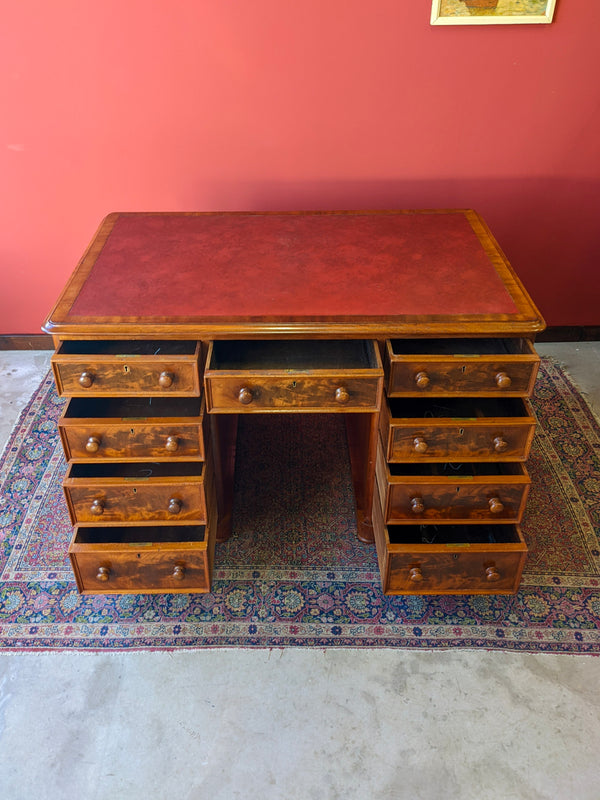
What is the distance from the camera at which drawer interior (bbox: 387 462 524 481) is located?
1876mm

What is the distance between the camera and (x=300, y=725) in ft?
5.37

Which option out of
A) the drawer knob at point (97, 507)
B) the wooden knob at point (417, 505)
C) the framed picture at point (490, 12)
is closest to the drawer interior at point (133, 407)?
the drawer knob at point (97, 507)

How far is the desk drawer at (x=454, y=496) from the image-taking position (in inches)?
69.5

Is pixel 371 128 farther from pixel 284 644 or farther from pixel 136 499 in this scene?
pixel 284 644

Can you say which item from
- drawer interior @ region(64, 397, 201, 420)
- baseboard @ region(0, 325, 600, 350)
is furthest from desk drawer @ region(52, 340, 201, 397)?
baseboard @ region(0, 325, 600, 350)

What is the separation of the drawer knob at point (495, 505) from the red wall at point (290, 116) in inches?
48.9

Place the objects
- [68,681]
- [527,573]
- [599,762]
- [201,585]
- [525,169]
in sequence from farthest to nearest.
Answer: [525,169]
[527,573]
[201,585]
[68,681]
[599,762]

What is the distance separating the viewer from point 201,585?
1.86 metres

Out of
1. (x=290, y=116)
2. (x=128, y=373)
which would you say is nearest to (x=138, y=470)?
(x=128, y=373)

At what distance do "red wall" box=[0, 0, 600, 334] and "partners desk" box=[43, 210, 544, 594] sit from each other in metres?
0.55

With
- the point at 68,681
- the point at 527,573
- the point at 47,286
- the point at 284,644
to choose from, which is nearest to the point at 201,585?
the point at 284,644

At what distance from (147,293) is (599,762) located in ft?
4.97

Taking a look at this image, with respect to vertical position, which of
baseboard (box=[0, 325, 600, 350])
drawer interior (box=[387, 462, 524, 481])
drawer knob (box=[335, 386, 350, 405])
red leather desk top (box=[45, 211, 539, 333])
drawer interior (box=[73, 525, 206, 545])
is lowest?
baseboard (box=[0, 325, 600, 350])

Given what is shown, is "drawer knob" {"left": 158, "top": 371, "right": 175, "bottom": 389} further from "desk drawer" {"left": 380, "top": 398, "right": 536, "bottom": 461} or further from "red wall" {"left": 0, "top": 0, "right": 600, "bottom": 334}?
"red wall" {"left": 0, "top": 0, "right": 600, "bottom": 334}
